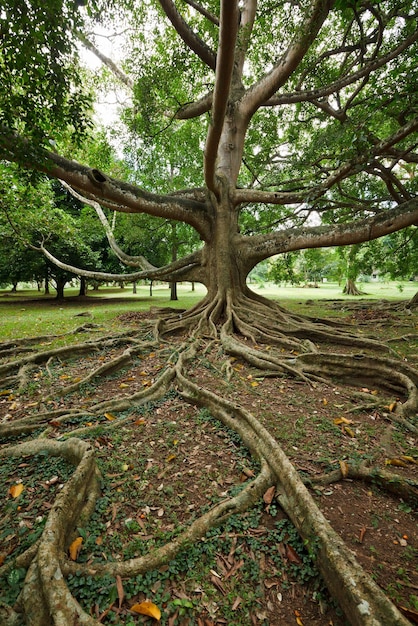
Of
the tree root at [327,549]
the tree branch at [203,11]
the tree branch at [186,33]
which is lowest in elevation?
the tree root at [327,549]

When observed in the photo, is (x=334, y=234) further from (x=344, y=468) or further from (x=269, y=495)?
(x=269, y=495)

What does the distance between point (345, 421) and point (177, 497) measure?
214cm

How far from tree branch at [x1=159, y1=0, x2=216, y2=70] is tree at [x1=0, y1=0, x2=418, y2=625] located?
39mm

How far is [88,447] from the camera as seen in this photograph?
263cm

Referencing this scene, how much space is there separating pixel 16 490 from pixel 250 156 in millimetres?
11515

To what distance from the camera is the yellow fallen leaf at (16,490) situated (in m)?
2.34

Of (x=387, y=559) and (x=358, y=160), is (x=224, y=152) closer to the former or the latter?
(x=358, y=160)

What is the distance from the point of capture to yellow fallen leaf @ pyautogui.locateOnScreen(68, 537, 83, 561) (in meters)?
1.83

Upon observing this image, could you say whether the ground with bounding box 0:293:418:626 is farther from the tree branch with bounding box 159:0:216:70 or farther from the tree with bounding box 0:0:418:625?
the tree branch with bounding box 159:0:216:70

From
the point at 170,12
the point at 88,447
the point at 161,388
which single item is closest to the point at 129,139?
the point at 170,12

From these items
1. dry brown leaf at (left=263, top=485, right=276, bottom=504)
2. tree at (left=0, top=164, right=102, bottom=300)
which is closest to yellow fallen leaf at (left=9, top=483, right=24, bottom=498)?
dry brown leaf at (left=263, top=485, right=276, bottom=504)

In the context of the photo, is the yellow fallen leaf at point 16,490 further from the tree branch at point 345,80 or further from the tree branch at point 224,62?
the tree branch at point 345,80

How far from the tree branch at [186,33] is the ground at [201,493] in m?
6.30

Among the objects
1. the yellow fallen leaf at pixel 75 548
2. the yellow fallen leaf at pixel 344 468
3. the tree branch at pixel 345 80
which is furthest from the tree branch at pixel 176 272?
the yellow fallen leaf at pixel 75 548
